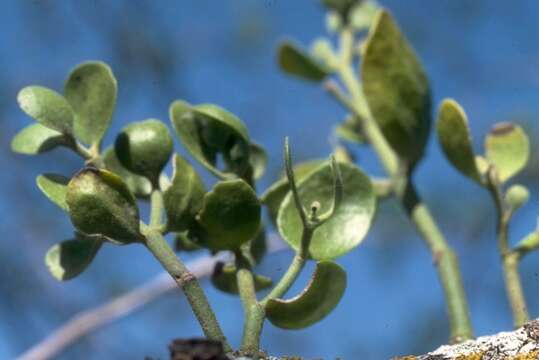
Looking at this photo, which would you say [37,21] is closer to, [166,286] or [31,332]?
[31,332]

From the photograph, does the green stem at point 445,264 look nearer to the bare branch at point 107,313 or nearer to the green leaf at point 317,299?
the green leaf at point 317,299

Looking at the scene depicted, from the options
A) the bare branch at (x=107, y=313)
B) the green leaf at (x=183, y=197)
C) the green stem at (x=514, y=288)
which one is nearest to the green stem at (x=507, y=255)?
the green stem at (x=514, y=288)

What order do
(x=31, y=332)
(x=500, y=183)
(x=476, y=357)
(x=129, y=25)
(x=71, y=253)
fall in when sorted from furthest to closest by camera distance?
(x=129, y=25)
(x=31, y=332)
(x=500, y=183)
(x=71, y=253)
(x=476, y=357)

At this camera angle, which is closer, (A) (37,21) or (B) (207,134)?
(B) (207,134)

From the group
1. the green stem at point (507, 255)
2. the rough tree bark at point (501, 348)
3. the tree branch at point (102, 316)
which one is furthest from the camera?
the tree branch at point (102, 316)

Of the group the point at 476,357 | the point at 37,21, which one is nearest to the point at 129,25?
the point at 37,21

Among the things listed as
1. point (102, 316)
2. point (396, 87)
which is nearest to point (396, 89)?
point (396, 87)
